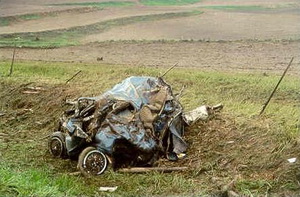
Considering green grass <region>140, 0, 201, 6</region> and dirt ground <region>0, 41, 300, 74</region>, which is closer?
dirt ground <region>0, 41, 300, 74</region>

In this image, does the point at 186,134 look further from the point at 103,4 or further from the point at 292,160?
the point at 103,4

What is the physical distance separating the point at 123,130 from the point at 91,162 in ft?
2.41

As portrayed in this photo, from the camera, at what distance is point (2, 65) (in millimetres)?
17906

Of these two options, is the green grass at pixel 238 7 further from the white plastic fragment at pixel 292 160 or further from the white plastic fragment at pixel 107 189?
the white plastic fragment at pixel 107 189

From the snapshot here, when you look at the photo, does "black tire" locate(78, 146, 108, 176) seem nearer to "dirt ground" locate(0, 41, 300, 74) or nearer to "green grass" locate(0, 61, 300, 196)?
"green grass" locate(0, 61, 300, 196)

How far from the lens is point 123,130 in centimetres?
870

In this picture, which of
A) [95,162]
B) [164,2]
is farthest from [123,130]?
[164,2]

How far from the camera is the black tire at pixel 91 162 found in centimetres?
832

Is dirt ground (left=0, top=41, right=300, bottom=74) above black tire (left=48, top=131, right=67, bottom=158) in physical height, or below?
below

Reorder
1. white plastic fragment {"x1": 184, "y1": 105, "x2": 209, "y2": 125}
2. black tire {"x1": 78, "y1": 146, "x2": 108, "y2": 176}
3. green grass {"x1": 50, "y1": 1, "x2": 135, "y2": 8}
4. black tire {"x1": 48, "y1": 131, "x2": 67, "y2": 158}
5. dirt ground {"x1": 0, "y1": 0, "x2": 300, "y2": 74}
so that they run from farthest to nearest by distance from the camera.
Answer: green grass {"x1": 50, "y1": 1, "x2": 135, "y2": 8} < dirt ground {"x1": 0, "y1": 0, "x2": 300, "y2": 74} < white plastic fragment {"x1": 184, "y1": 105, "x2": 209, "y2": 125} < black tire {"x1": 48, "y1": 131, "x2": 67, "y2": 158} < black tire {"x1": 78, "y1": 146, "x2": 108, "y2": 176}

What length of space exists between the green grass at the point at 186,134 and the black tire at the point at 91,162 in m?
0.15

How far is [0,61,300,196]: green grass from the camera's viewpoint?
755 centimetres

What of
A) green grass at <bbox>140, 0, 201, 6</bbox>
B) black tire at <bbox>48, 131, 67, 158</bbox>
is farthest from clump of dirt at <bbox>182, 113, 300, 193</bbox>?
green grass at <bbox>140, 0, 201, 6</bbox>

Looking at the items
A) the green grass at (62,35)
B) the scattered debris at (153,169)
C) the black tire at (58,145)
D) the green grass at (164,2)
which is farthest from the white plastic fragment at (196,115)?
the green grass at (164,2)
